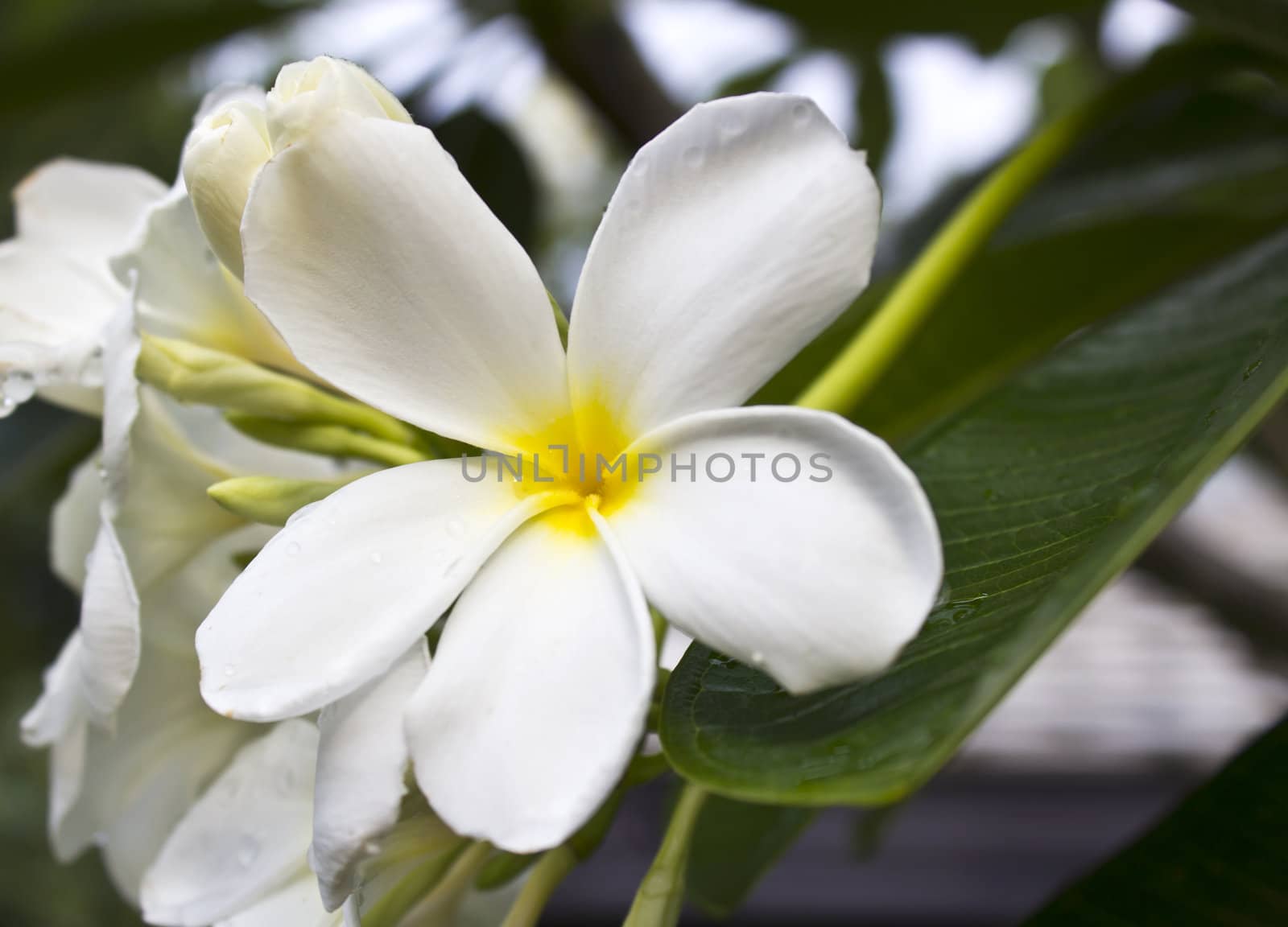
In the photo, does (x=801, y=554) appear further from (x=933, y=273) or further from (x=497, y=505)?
(x=933, y=273)

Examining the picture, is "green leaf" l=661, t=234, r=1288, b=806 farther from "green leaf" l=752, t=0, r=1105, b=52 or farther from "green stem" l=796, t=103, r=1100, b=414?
"green leaf" l=752, t=0, r=1105, b=52

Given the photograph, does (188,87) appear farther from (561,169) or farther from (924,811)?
(924,811)

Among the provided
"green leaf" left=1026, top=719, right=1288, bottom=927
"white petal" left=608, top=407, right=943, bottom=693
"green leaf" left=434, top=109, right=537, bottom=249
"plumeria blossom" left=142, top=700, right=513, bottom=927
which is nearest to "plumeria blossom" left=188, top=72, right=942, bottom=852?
"white petal" left=608, top=407, right=943, bottom=693

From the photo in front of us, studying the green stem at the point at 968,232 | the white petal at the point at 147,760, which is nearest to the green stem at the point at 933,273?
the green stem at the point at 968,232

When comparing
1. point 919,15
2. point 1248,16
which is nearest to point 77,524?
point 1248,16

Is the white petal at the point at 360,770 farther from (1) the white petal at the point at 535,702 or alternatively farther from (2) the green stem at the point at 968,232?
(2) the green stem at the point at 968,232

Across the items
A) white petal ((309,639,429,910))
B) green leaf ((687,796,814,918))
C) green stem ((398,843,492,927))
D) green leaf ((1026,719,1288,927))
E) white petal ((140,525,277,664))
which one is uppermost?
white petal ((309,639,429,910))

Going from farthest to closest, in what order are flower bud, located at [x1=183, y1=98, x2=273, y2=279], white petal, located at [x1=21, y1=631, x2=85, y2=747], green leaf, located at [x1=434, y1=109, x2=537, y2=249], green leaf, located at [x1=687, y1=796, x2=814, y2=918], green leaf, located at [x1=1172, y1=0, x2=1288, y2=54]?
green leaf, located at [x1=434, y1=109, x2=537, y2=249] → green leaf, located at [x1=687, y1=796, x2=814, y2=918] → green leaf, located at [x1=1172, y1=0, x2=1288, y2=54] → white petal, located at [x1=21, y1=631, x2=85, y2=747] → flower bud, located at [x1=183, y1=98, x2=273, y2=279]
